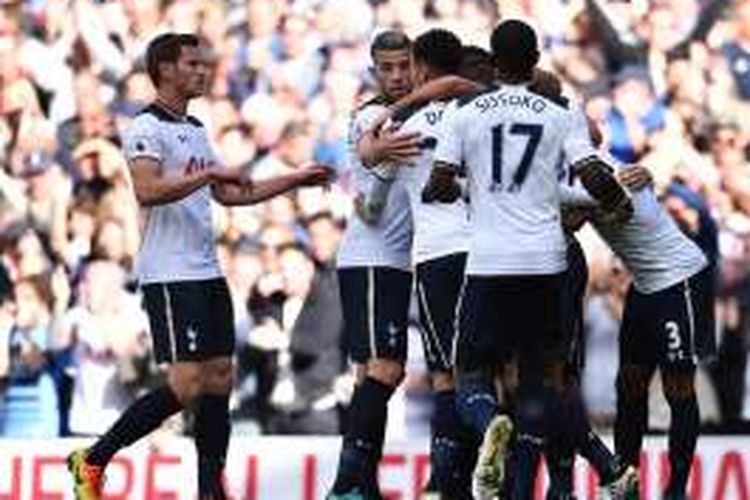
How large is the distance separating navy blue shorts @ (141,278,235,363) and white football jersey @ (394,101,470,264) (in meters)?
0.88

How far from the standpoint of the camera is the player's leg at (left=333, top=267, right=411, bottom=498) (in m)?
10.5

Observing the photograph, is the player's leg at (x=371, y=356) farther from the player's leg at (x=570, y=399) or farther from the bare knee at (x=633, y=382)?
the bare knee at (x=633, y=382)

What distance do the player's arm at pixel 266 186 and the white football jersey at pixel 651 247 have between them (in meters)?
1.17

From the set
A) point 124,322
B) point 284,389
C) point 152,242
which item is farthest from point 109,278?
point 152,242

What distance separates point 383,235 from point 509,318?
1310mm

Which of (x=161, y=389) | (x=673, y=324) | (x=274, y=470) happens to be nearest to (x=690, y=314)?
(x=673, y=324)

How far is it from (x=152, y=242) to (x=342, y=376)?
8.18 ft

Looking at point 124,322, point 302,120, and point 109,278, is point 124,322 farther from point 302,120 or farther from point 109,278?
point 302,120

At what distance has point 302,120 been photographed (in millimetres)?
12992

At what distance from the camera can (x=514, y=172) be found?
948cm

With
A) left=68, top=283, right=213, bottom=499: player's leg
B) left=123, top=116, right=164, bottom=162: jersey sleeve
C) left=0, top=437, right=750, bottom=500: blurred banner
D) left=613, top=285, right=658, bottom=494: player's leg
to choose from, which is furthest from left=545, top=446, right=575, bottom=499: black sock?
left=0, top=437, right=750, bottom=500: blurred banner

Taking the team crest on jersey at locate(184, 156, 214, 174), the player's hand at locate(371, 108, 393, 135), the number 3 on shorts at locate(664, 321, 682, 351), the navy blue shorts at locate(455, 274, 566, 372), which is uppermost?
the player's hand at locate(371, 108, 393, 135)

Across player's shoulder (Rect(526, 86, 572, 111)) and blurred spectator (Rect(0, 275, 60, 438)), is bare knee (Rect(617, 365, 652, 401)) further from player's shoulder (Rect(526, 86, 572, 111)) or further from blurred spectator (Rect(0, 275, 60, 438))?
blurred spectator (Rect(0, 275, 60, 438))

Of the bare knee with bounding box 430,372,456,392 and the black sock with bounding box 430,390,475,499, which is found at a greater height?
the bare knee with bounding box 430,372,456,392
